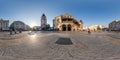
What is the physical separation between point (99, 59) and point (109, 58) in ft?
2.54

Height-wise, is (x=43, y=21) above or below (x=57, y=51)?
above

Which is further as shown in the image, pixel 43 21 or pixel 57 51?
pixel 43 21

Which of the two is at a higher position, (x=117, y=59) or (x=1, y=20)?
(x=1, y=20)

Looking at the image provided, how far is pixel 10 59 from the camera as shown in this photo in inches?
374

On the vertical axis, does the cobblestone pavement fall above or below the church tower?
below

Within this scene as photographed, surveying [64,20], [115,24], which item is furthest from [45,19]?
[115,24]

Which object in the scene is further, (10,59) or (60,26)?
(60,26)

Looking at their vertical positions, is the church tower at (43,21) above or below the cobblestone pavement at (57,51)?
above

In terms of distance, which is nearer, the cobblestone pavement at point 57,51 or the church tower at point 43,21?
the cobblestone pavement at point 57,51

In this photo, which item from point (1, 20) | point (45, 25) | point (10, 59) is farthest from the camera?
point (1, 20)

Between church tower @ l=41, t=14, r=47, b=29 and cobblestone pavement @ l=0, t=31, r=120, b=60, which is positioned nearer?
cobblestone pavement @ l=0, t=31, r=120, b=60

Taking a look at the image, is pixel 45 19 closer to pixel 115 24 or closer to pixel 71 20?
pixel 71 20

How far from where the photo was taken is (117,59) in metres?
9.78

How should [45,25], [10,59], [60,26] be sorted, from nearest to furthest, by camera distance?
[10,59] < [60,26] < [45,25]
